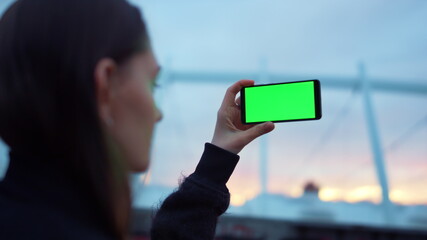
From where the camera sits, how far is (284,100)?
146cm

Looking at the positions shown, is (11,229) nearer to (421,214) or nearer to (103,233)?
(103,233)

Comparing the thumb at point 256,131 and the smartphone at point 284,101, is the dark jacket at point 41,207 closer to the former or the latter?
the thumb at point 256,131

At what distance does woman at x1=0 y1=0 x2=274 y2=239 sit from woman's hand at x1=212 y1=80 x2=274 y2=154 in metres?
0.55

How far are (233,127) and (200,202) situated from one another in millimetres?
362

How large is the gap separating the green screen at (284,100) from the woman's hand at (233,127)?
58 mm

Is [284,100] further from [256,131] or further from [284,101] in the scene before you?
[256,131]

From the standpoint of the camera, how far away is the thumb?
1.23 m

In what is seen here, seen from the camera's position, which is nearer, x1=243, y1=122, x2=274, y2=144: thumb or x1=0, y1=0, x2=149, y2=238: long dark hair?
x1=0, y1=0, x2=149, y2=238: long dark hair

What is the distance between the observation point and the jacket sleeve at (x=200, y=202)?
1027mm

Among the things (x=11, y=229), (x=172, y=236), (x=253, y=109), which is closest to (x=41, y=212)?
(x=11, y=229)

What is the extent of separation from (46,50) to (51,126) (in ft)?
0.48

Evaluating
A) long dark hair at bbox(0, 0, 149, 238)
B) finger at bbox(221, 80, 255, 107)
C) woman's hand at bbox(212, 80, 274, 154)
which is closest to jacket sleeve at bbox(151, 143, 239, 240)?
woman's hand at bbox(212, 80, 274, 154)

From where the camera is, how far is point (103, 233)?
1.89 ft

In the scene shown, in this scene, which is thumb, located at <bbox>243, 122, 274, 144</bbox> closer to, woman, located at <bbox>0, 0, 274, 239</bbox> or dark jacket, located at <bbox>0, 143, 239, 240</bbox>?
woman, located at <bbox>0, 0, 274, 239</bbox>
